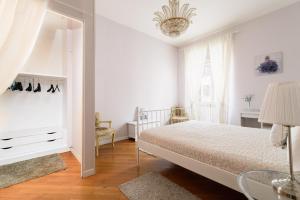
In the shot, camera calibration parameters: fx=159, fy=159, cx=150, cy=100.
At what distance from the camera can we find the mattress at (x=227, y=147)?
54.3 inches

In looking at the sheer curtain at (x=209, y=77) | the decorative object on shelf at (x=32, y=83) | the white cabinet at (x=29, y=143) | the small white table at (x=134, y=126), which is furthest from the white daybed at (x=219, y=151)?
the decorative object on shelf at (x=32, y=83)

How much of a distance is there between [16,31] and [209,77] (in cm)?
424

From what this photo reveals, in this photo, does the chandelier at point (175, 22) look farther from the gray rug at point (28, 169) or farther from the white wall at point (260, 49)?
the gray rug at point (28, 169)

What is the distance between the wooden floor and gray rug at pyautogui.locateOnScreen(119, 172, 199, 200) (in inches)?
3.5

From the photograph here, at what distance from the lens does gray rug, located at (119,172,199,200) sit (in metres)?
1.79

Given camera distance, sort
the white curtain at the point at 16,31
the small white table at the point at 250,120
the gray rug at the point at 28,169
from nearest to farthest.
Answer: the white curtain at the point at 16,31 < the gray rug at the point at 28,169 < the small white table at the point at 250,120

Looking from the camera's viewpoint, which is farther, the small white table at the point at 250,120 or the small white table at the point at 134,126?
the small white table at the point at 134,126

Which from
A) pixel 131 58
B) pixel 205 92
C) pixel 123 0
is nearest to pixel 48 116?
pixel 131 58

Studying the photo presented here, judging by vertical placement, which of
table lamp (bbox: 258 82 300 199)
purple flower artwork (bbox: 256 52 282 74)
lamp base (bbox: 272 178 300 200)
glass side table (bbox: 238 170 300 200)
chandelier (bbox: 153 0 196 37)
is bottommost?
glass side table (bbox: 238 170 300 200)

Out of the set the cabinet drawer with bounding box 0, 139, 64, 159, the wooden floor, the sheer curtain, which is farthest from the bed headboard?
the cabinet drawer with bounding box 0, 139, 64, 159

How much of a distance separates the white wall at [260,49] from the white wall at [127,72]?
2.03 metres

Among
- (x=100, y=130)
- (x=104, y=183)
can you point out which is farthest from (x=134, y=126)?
(x=104, y=183)

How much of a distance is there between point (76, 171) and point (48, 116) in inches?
56.1

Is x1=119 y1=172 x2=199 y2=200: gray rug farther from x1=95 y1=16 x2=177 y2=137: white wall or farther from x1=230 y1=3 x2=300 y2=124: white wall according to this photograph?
x1=230 y1=3 x2=300 y2=124: white wall
